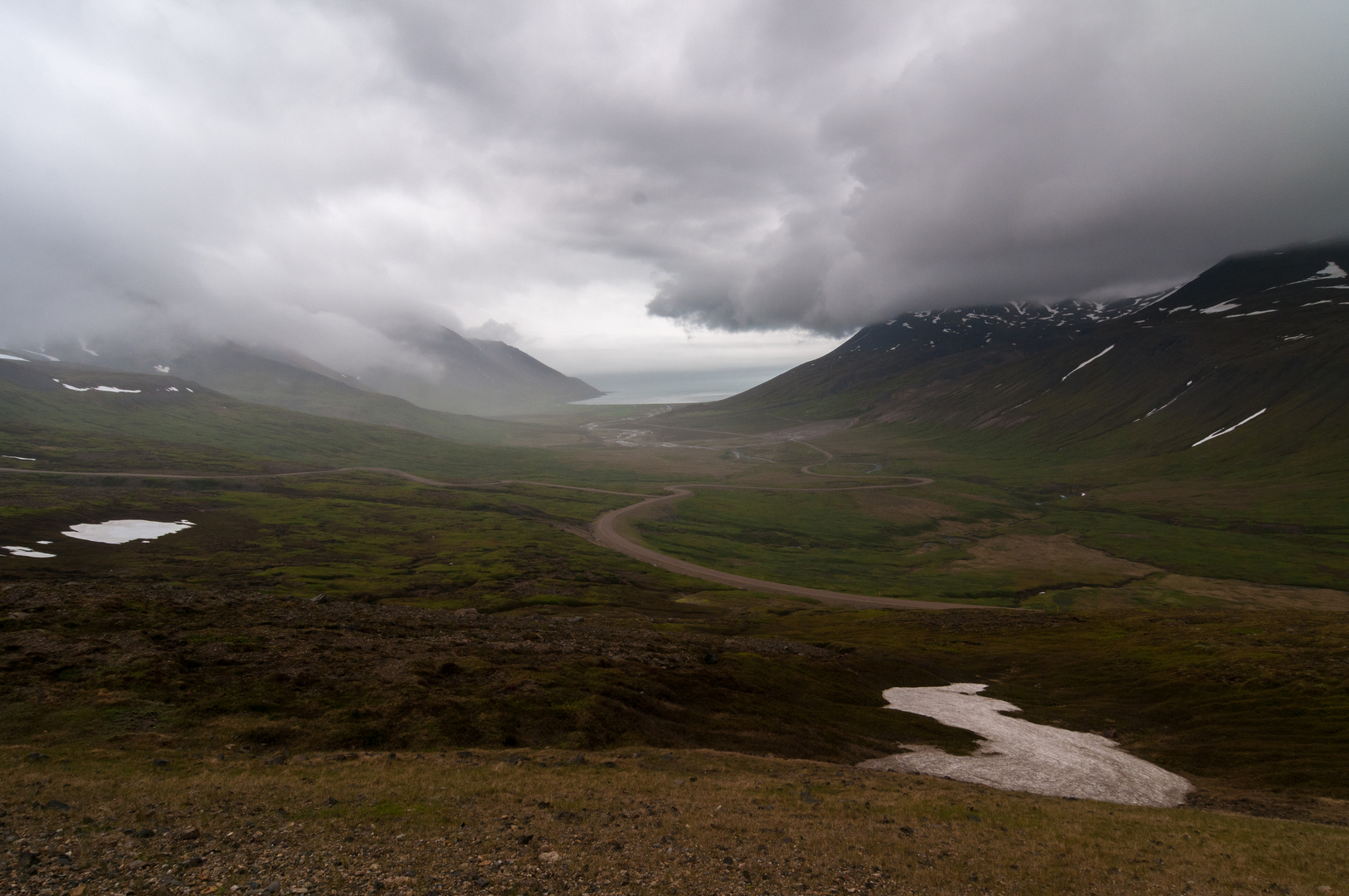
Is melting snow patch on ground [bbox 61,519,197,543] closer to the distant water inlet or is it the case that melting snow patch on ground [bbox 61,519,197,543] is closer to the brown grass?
the brown grass

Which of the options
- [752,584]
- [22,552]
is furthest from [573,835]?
[22,552]

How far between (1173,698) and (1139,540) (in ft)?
550

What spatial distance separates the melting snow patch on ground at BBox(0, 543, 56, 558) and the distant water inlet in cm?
12784

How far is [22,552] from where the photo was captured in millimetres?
99500

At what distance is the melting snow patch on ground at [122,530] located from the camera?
12000 cm

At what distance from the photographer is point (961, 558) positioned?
182 m

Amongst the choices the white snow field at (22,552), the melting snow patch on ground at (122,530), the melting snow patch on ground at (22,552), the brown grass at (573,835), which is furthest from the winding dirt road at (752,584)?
the white snow field at (22,552)

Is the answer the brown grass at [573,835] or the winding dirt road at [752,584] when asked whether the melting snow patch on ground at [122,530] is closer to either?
the winding dirt road at [752,584]

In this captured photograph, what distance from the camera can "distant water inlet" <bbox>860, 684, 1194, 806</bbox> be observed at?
37.6 metres

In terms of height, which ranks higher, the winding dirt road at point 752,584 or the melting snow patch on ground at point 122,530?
the melting snow patch on ground at point 122,530

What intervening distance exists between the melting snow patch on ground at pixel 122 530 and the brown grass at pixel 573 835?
128 metres

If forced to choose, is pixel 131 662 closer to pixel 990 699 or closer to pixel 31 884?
pixel 31 884

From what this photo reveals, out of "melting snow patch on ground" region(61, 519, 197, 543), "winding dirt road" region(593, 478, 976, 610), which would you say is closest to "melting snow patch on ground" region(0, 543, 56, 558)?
"melting snow patch on ground" region(61, 519, 197, 543)

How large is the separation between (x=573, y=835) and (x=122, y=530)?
15461 centimetres
